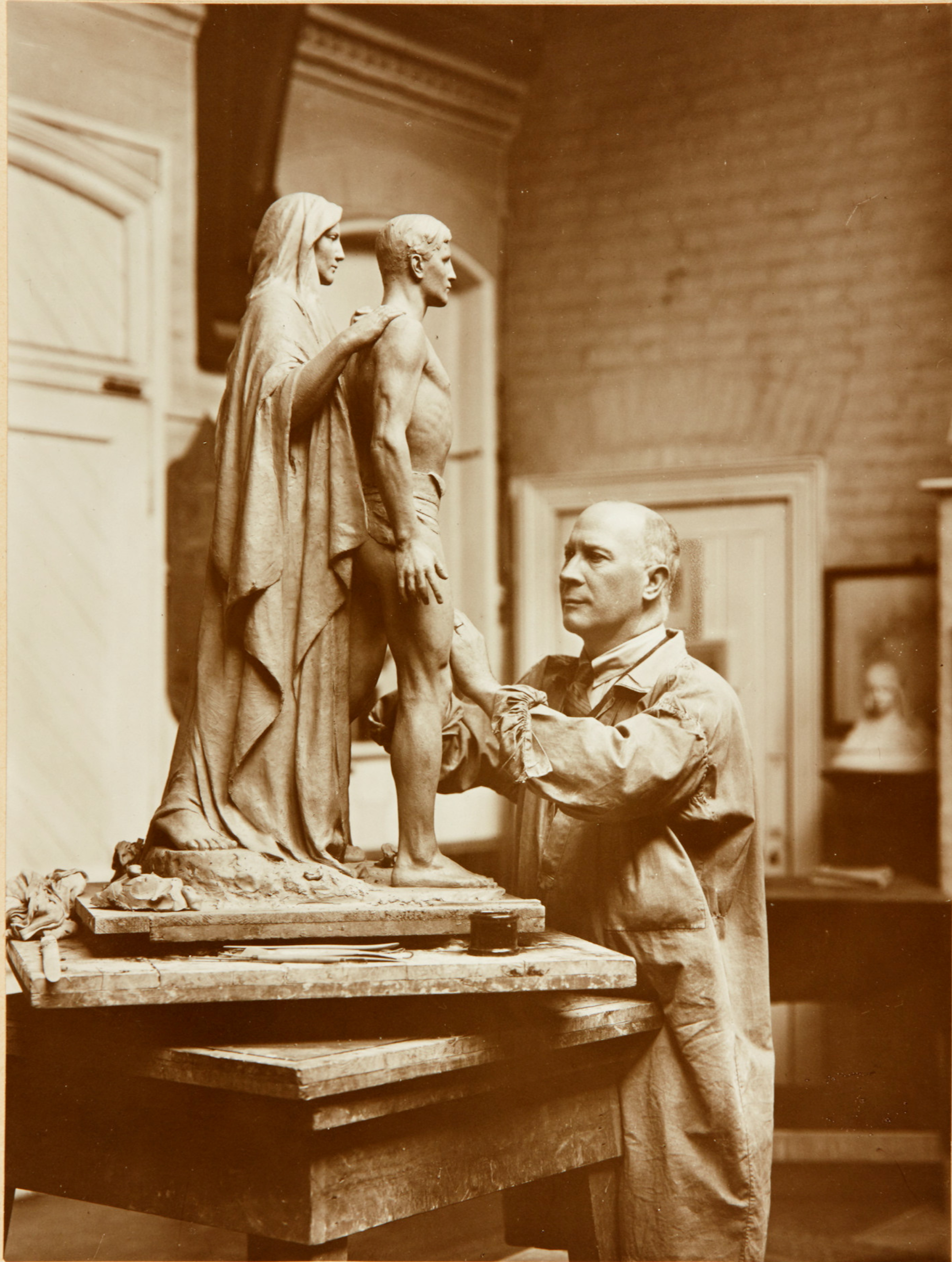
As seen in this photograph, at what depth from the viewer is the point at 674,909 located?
2.97 m

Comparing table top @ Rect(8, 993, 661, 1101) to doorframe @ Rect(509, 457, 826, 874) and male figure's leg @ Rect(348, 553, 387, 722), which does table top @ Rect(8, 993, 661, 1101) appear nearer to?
male figure's leg @ Rect(348, 553, 387, 722)

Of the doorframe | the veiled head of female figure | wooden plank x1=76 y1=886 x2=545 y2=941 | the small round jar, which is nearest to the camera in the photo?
wooden plank x1=76 y1=886 x2=545 y2=941

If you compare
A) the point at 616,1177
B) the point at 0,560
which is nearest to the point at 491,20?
the point at 0,560

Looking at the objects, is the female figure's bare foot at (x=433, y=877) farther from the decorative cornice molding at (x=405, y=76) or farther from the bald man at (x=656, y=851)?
the decorative cornice molding at (x=405, y=76)

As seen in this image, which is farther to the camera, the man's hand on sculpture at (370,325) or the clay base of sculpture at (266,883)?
the man's hand on sculpture at (370,325)

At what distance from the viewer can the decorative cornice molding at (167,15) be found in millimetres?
5910

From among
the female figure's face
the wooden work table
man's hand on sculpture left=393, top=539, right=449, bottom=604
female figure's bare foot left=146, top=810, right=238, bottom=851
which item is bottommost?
the wooden work table

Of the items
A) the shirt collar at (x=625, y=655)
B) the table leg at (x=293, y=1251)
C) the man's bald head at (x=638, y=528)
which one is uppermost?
the man's bald head at (x=638, y=528)

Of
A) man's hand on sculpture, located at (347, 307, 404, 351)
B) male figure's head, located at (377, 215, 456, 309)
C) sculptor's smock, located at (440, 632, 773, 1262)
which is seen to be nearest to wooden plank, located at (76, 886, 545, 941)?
sculptor's smock, located at (440, 632, 773, 1262)

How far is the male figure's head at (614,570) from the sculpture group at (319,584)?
32cm

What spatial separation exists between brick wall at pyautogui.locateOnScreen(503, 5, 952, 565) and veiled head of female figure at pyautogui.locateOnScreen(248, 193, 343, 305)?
171 inches

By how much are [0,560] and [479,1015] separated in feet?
4.78

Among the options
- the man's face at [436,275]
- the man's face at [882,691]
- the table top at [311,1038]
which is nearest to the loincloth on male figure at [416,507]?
the man's face at [436,275]

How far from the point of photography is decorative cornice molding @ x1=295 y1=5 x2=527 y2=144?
6844 mm
